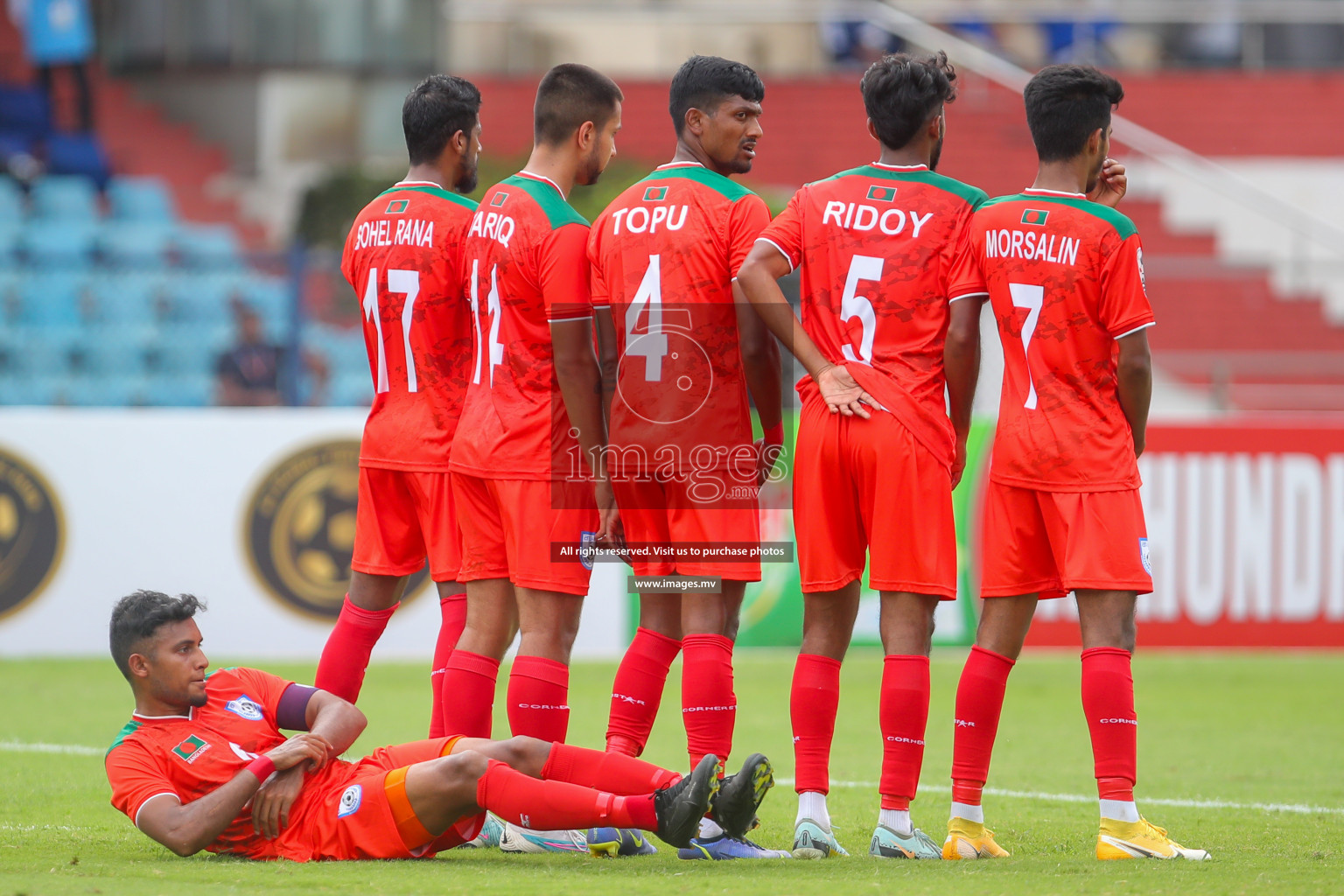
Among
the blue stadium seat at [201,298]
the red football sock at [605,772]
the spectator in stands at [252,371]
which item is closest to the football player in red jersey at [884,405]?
the red football sock at [605,772]

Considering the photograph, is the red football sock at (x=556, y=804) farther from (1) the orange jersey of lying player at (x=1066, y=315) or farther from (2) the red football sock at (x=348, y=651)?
(1) the orange jersey of lying player at (x=1066, y=315)

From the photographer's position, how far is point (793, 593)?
10391 millimetres

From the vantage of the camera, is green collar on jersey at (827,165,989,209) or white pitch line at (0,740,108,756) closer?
green collar on jersey at (827,165,989,209)

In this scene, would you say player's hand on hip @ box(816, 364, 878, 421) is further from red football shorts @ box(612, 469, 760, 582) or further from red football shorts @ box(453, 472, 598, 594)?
red football shorts @ box(453, 472, 598, 594)

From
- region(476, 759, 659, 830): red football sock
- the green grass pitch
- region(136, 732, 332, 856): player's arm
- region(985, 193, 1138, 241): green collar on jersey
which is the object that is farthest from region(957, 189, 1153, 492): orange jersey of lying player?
Answer: region(136, 732, 332, 856): player's arm

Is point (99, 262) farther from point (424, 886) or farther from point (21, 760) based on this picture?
point (424, 886)

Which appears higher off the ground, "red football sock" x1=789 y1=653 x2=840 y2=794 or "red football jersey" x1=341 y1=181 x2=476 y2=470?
"red football jersey" x1=341 y1=181 x2=476 y2=470

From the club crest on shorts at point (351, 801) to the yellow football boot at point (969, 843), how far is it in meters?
1.74

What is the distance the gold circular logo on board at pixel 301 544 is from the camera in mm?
10203

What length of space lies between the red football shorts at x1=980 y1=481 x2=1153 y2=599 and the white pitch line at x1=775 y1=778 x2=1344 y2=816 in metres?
1.43

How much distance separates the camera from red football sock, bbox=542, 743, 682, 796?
423 centimetres

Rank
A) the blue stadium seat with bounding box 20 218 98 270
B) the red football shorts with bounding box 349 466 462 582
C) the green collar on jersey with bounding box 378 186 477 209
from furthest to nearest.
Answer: the blue stadium seat with bounding box 20 218 98 270 < the green collar on jersey with bounding box 378 186 477 209 < the red football shorts with bounding box 349 466 462 582

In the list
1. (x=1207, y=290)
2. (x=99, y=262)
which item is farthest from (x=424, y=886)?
(x=1207, y=290)

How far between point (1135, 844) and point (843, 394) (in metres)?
1.57
